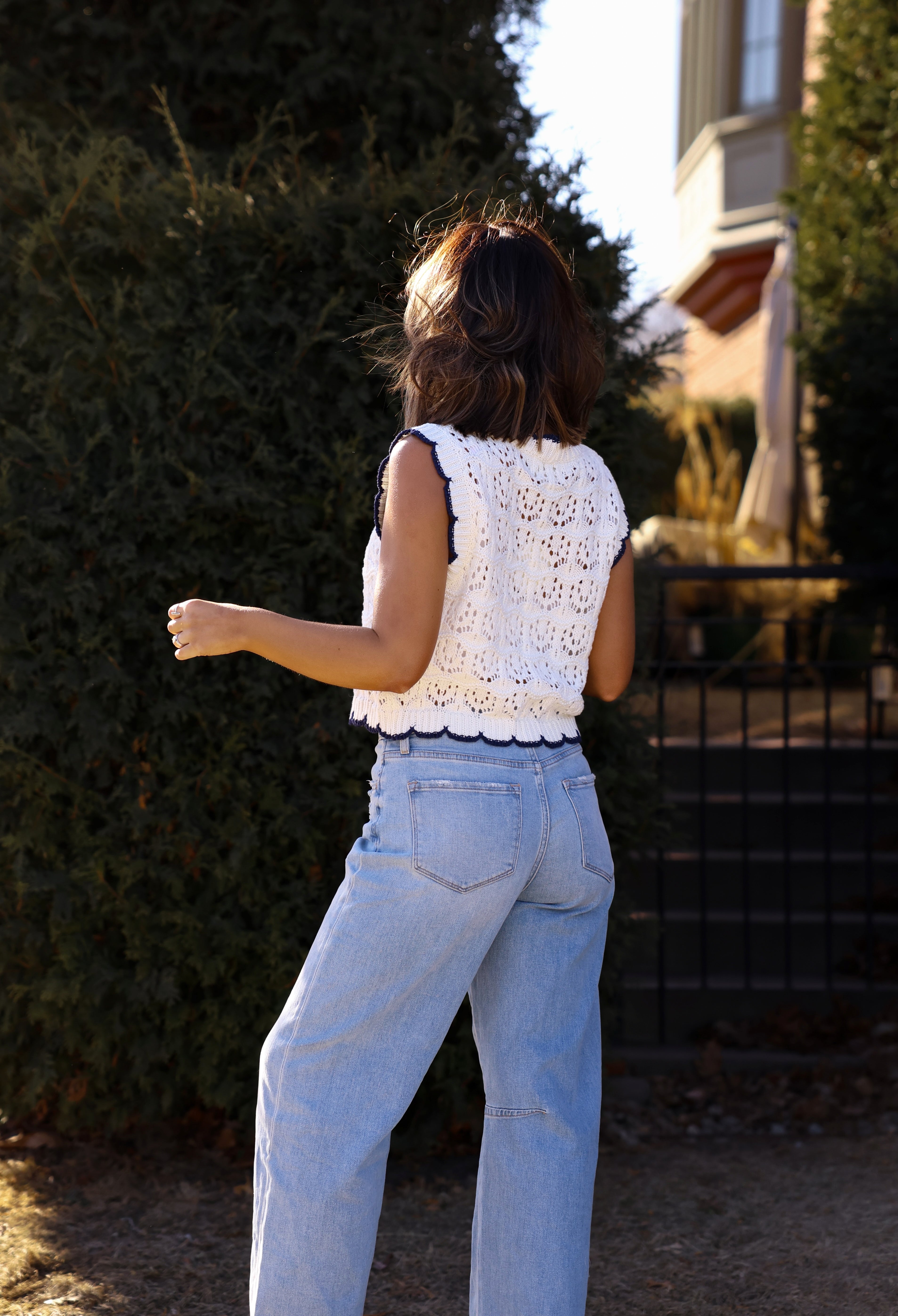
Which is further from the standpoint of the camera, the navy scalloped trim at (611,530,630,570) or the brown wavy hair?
the navy scalloped trim at (611,530,630,570)

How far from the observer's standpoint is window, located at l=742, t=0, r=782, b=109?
11.4 metres

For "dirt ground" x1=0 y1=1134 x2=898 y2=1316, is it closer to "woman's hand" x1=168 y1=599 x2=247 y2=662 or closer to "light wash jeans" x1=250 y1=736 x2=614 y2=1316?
"light wash jeans" x1=250 y1=736 x2=614 y2=1316

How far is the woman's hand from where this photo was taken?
153cm

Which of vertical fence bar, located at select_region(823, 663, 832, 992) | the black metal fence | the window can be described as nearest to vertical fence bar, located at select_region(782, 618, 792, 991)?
the black metal fence

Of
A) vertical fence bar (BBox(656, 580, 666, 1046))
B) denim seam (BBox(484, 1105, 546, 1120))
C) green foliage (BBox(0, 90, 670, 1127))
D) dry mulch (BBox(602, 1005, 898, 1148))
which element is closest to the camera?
denim seam (BBox(484, 1105, 546, 1120))

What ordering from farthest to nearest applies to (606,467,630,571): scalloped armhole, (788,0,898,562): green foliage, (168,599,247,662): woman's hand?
1. (788,0,898,562): green foliage
2. (606,467,630,571): scalloped armhole
3. (168,599,247,662): woman's hand

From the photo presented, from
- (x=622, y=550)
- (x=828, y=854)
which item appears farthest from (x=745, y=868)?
(x=622, y=550)

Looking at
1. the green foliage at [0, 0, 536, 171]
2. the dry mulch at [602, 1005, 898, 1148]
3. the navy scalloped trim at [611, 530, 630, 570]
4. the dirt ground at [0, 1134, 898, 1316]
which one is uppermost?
the green foliage at [0, 0, 536, 171]

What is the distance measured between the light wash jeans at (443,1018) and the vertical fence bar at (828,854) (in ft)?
8.65

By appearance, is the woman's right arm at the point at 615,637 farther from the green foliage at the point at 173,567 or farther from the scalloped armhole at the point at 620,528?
the green foliage at the point at 173,567

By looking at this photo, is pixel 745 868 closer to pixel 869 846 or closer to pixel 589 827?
pixel 869 846

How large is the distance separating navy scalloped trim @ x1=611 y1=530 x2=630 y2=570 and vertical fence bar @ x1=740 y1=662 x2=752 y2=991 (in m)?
2.32

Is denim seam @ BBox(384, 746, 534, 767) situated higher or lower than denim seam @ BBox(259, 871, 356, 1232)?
higher

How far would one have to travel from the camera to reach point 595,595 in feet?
6.00
